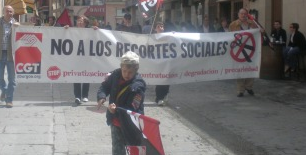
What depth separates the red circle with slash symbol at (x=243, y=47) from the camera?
13039 mm

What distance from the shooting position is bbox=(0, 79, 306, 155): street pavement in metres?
8.45

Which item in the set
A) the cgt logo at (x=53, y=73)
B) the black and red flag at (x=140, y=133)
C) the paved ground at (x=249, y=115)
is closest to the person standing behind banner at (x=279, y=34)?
the paved ground at (x=249, y=115)

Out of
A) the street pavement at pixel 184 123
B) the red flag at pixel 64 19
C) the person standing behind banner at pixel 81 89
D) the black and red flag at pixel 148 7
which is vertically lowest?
the street pavement at pixel 184 123

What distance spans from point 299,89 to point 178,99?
3.17m

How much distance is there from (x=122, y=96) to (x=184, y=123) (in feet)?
14.6

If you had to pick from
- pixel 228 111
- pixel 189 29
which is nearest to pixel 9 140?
pixel 228 111

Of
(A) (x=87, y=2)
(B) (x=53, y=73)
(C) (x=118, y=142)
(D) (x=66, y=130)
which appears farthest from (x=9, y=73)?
(A) (x=87, y=2)

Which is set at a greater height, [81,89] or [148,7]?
[148,7]

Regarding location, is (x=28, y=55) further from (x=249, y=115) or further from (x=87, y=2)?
(x=87, y=2)

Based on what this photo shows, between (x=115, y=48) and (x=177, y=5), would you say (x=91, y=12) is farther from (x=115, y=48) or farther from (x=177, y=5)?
(x=115, y=48)

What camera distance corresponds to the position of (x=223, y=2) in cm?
2628

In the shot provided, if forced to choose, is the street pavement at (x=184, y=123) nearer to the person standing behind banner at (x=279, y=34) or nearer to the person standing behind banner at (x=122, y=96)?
the person standing behind banner at (x=122, y=96)

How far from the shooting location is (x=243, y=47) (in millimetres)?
13078

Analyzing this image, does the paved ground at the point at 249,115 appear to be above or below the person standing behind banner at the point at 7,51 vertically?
below
